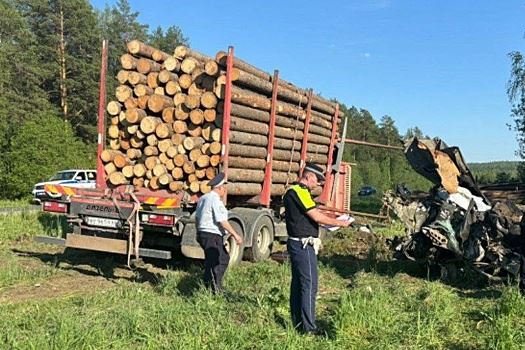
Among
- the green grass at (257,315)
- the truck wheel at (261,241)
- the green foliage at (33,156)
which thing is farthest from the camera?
the green foliage at (33,156)

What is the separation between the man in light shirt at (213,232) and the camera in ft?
23.6

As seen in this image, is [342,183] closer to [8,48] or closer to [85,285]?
[85,285]

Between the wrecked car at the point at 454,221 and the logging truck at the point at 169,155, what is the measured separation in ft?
8.73

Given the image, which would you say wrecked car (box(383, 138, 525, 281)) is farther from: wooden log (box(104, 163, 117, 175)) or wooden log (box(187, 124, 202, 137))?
wooden log (box(104, 163, 117, 175))

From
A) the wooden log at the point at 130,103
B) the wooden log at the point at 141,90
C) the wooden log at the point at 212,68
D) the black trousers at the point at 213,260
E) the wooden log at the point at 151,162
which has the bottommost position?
the black trousers at the point at 213,260

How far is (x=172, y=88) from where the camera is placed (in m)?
9.48

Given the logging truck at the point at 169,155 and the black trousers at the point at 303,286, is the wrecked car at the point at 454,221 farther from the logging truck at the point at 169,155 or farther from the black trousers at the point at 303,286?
the black trousers at the point at 303,286

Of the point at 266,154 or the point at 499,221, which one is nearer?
the point at 499,221

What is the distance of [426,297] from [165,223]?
12.4 feet

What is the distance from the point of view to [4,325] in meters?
5.50

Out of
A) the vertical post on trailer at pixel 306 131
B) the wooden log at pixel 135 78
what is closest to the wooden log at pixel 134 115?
the wooden log at pixel 135 78

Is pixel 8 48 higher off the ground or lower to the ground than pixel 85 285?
higher

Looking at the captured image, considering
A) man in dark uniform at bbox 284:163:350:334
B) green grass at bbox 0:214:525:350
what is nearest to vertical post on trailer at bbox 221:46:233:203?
green grass at bbox 0:214:525:350

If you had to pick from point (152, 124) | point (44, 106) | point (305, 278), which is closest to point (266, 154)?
point (152, 124)
